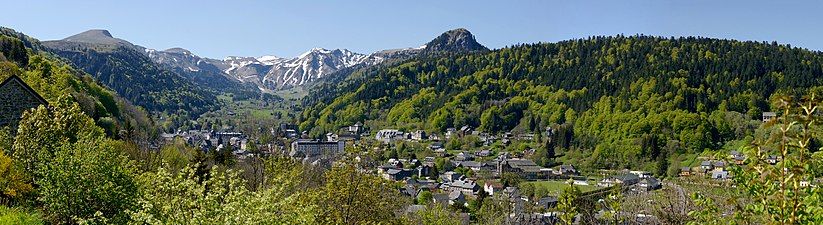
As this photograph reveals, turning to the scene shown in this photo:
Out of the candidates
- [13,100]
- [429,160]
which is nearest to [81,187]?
[13,100]

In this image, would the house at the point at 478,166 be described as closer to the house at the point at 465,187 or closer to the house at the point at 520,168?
the house at the point at 520,168

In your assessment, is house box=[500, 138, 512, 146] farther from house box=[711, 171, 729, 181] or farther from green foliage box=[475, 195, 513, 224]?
green foliage box=[475, 195, 513, 224]

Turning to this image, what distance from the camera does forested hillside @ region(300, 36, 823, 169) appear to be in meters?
105

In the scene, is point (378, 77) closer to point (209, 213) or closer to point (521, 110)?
point (521, 110)

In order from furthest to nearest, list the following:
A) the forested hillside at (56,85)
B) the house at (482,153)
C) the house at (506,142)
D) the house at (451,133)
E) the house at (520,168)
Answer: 1. the house at (451,133)
2. the house at (506,142)
3. the house at (482,153)
4. the house at (520,168)
5. the forested hillside at (56,85)

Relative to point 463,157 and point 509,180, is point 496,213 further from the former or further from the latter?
point 463,157

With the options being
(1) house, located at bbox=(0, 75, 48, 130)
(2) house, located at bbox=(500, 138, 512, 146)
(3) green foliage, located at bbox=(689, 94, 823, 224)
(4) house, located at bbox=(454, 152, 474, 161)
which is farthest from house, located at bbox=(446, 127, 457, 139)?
(3) green foliage, located at bbox=(689, 94, 823, 224)

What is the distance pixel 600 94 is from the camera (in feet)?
427

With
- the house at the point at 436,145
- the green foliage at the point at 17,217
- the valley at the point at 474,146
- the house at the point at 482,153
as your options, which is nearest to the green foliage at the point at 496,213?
the valley at the point at 474,146

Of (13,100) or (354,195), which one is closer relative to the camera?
(354,195)

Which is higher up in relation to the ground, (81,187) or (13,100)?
(13,100)

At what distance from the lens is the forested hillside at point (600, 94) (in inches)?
4151

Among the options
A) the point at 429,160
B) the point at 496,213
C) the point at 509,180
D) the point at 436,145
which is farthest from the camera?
the point at 436,145

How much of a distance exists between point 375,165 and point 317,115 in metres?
164
